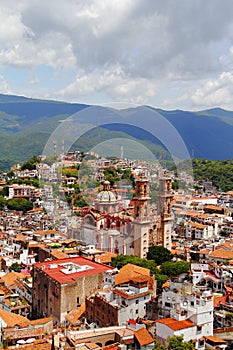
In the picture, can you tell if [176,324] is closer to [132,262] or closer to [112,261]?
[132,262]

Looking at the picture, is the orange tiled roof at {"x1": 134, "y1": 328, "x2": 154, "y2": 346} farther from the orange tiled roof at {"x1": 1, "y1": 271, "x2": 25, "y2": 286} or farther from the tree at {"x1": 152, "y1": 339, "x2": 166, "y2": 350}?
the orange tiled roof at {"x1": 1, "y1": 271, "x2": 25, "y2": 286}

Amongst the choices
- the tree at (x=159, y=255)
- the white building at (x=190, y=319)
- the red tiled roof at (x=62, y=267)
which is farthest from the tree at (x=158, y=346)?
the tree at (x=159, y=255)

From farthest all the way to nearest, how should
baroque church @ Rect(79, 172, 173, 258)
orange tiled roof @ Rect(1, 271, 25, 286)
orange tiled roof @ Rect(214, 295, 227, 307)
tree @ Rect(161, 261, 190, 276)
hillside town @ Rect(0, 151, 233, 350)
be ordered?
1. baroque church @ Rect(79, 172, 173, 258)
2. orange tiled roof @ Rect(1, 271, 25, 286)
3. tree @ Rect(161, 261, 190, 276)
4. orange tiled roof @ Rect(214, 295, 227, 307)
5. hillside town @ Rect(0, 151, 233, 350)

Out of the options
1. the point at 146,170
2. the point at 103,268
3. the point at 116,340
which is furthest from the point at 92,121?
the point at 116,340

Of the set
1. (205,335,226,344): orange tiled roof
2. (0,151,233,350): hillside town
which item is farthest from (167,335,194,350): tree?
(205,335,226,344): orange tiled roof

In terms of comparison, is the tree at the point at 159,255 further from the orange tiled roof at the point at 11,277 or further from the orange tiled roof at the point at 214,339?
the orange tiled roof at the point at 214,339

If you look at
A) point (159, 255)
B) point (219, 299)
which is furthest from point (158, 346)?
point (159, 255)
